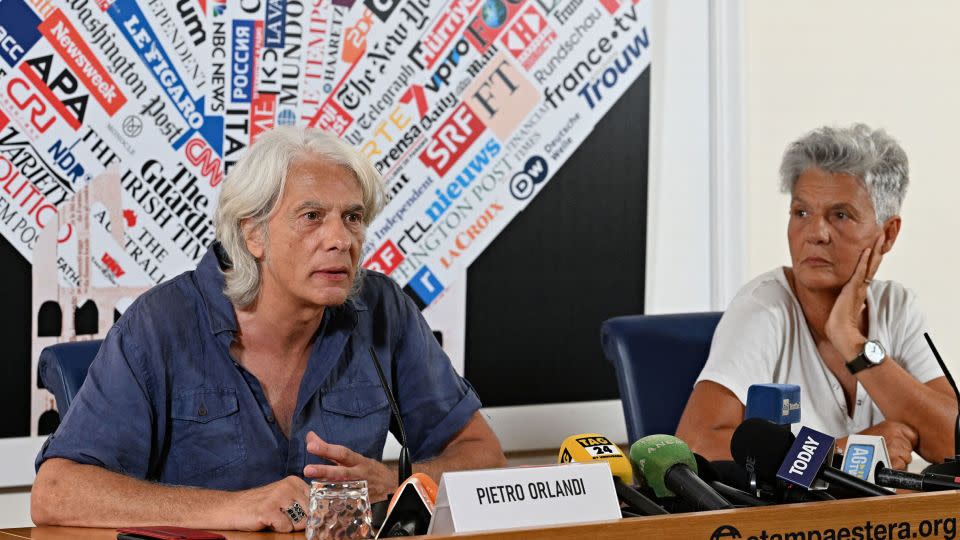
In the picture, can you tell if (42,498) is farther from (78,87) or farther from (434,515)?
(78,87)

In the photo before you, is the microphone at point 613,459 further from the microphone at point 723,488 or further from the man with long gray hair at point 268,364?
the man with long gray hair at point 268,364

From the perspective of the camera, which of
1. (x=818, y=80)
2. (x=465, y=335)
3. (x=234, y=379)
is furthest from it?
(x=818, y=80)

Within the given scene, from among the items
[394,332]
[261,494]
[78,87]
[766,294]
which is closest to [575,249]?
[766,294]

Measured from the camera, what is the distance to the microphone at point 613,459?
1.48 meters

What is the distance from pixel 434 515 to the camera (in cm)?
134

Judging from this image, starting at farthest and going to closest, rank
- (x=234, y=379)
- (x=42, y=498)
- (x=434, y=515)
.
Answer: (x=234, y=379) < (x=42, y=498) < (x=434, y=515)

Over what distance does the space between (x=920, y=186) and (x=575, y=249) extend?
116 centimetres

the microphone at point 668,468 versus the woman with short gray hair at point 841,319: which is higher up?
the woman with short gray hair at point 841,319

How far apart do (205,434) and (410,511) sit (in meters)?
0.72

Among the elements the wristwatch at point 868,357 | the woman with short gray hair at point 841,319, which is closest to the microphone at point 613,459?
the woman with short gray hair at point 841,319

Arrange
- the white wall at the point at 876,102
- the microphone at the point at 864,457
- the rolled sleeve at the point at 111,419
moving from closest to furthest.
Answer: the microphone at the point at 864,457 < the rolled sleeve at the point at 111,419 < the white wall at the point at 876,102

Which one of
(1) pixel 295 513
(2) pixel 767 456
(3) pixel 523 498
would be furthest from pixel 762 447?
(1) pixel 295 513

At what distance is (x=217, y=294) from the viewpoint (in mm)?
2100

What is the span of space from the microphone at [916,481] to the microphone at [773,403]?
0.48 feet
